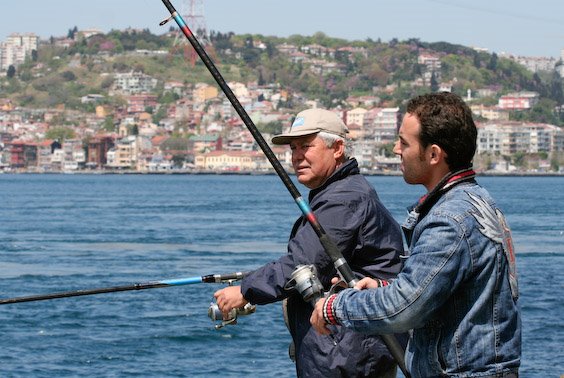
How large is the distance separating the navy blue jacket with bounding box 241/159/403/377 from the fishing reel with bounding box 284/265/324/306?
17cm

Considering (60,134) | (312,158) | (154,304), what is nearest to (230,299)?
(312,158)

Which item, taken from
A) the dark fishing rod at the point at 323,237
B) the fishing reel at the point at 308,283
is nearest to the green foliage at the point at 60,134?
the dark fishing rod at the point at 323,237

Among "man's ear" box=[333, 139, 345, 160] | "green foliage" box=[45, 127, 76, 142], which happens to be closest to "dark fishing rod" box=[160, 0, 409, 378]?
"man's ear" box=[333, 139, 345, 160]

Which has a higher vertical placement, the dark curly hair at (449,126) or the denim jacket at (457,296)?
the dark curly hair at (449,126)

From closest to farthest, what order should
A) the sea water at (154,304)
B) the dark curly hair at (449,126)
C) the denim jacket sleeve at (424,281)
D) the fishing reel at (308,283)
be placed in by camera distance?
the denim jacket sleeve at (424,281), the dark curly hair at (449,126), the fishing reel at (308,283), the sea water at (154,304)

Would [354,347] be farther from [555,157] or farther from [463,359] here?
[555,157]

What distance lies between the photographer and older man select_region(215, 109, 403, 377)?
3992 millimetres

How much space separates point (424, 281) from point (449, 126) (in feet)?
1.28

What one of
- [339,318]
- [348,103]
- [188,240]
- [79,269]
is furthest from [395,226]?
[348,103]

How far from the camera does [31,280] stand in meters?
23.8

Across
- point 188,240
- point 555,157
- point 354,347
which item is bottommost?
point 555,157

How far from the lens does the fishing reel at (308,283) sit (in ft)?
12.2

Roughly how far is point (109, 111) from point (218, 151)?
39.3 metres

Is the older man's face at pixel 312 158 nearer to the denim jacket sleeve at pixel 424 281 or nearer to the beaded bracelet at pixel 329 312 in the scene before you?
the beaded bracelet at pixel 329 312
